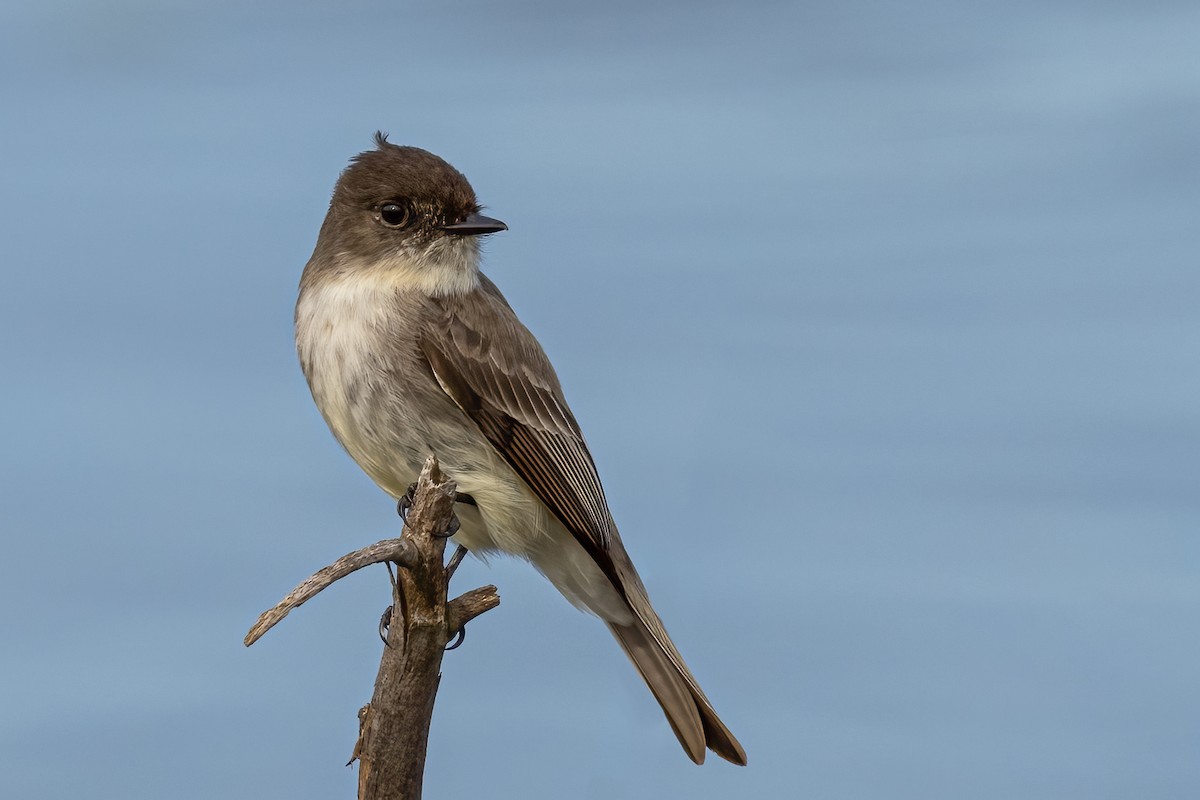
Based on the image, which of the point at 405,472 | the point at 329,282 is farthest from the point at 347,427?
the point at 329,282

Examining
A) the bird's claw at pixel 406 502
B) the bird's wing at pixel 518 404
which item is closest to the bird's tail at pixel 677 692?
the bird's wing at pixel 518 404

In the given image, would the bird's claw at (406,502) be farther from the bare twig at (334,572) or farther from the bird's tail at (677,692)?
the bird's tail at (677,692)

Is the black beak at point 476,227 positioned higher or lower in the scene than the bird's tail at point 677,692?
higher

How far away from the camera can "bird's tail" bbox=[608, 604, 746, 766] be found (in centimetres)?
655

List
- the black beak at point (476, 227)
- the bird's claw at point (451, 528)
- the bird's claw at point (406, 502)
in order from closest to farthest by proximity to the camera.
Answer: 1. the bird's claw at point (451, 528)
2. the bird's claw at point (406, 502)
3. the black beak at point (476, 227)

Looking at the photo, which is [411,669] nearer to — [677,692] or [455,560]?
[455,560]

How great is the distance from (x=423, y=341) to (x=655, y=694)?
6.52 feet

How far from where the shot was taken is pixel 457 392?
6.16 metres

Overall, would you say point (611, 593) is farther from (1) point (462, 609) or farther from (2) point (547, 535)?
(1) point (462, 609)

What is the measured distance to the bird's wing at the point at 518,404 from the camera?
6.23 meters

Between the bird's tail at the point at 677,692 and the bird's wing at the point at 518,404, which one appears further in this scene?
the bird's tail at the point at 677,692

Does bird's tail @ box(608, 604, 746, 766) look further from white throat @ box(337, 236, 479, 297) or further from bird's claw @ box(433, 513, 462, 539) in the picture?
white throat @ box(337, 236, 479, 297)

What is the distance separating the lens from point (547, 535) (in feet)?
21.4

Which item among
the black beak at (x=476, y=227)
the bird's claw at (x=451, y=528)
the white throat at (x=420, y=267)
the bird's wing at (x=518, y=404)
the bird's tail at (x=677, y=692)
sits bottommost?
the bird's tail at (x=677, y=692)
